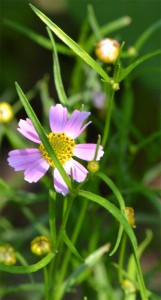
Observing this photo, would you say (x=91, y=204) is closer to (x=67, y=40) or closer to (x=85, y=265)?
(x=85, y=265)

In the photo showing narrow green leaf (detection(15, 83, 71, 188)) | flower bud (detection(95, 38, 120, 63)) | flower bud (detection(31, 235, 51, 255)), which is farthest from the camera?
flower bud (detection(95, 38, 120, 63))

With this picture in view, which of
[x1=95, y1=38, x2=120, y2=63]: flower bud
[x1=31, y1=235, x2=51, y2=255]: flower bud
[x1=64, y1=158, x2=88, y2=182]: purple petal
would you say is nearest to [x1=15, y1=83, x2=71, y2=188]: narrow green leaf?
[x1=64, y1=158, x2=88, y2=182]: purple petal

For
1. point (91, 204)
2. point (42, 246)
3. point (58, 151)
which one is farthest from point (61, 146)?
point (91, 204)

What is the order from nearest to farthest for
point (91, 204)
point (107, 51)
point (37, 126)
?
1. point (37, 126)
2. point (107, 51)
3. point (91, 204)

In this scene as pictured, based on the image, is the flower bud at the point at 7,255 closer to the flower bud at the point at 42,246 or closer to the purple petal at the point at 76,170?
the flower bud at the point at 42,246

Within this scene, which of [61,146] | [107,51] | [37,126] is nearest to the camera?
[37,126]

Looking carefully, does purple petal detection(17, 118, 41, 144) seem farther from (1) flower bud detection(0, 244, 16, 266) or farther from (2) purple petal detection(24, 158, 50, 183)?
(1) flower bud detection(0, 244, 16, 266)

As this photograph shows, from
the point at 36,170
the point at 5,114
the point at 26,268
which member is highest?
the point at 5,114

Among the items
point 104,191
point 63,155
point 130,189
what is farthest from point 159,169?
point 104,191
